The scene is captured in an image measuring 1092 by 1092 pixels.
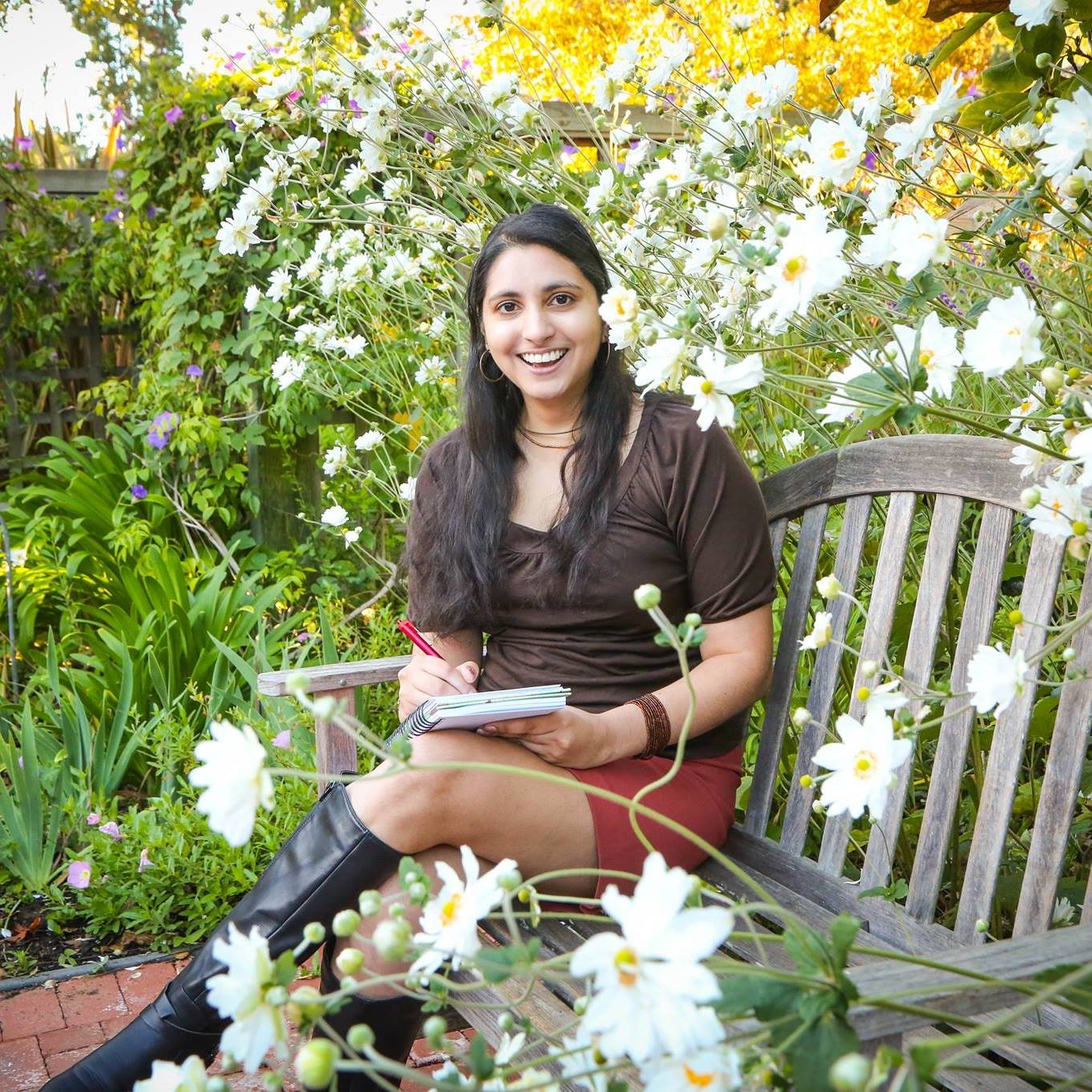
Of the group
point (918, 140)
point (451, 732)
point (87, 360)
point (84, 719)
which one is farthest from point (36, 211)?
point (918, 140)

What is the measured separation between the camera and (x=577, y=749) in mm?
1823

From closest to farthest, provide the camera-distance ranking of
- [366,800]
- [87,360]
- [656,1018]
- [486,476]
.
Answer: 1. [656,1018]
2. [366,800]
3. [486,476]
4. [87,360]

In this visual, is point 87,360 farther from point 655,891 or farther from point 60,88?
point 60,88

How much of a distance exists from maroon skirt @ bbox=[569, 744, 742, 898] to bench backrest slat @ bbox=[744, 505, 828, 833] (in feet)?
0.19

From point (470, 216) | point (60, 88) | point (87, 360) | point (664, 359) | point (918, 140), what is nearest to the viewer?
point (664, 359)

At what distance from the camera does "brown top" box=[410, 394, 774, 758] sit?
2.02 meters

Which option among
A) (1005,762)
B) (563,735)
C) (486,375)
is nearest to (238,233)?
(486,375)

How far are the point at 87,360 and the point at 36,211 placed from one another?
701 mm

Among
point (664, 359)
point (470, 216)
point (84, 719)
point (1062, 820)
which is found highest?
point (470, 216)

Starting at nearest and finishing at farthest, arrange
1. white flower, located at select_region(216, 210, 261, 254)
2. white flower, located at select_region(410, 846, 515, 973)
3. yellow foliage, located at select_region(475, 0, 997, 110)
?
1. white flower, located at select_region(410, 846, 515, 973)
2. white flower, located at select_region(216, 210, 261, 254)
3. yellow foliage, located at select_region(475, 0, 997, 110)

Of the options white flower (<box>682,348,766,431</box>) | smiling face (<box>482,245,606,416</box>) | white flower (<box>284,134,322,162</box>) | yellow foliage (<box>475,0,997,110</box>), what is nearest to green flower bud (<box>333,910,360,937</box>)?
white flower (<box>682,348,766,431</box>)

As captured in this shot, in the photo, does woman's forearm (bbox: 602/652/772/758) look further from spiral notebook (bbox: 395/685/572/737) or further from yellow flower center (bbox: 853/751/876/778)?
yellow flower center (bbox: 853/751/876/778)

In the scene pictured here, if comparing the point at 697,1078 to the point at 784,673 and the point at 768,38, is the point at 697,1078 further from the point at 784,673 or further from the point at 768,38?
the point at 768,38

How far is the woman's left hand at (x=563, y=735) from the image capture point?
1771 mm
